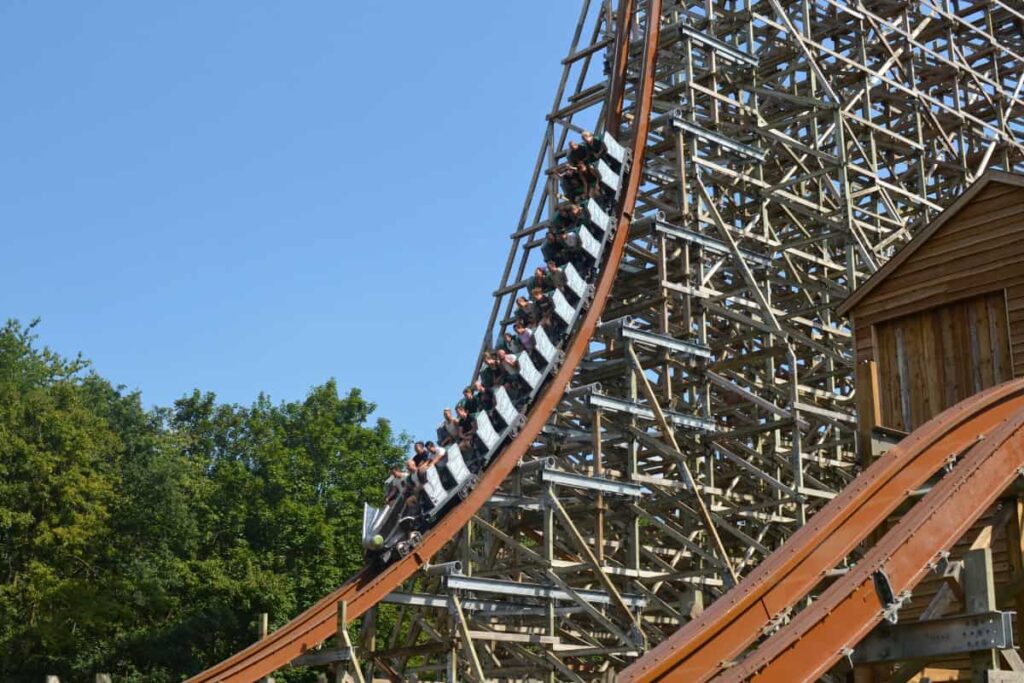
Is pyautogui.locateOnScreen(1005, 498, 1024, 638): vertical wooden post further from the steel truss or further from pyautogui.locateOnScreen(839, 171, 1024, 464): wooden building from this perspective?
the steel truss

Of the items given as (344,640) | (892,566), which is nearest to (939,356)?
(892,566)

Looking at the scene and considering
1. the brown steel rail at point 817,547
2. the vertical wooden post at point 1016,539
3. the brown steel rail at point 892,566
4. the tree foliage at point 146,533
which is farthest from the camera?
the tree foliage at point 146,533

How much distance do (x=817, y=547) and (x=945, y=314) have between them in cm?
423

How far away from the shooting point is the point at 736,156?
57.9 feet

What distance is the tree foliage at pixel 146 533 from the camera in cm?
2500

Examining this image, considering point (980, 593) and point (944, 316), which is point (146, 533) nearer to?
point (944, 316)

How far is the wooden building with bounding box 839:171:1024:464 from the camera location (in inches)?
447

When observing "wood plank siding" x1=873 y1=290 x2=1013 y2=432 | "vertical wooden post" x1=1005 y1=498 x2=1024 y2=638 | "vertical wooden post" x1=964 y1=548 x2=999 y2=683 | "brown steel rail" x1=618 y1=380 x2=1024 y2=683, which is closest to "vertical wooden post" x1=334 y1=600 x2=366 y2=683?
"wood plank siding" x1=873 y1=290 x2=1013 y2=432

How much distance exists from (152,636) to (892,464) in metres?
19.7

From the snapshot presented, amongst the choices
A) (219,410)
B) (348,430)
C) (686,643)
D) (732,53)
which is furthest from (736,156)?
(219,410)

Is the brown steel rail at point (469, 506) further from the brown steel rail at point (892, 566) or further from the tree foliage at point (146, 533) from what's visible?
the tree foliage at point (146, 533)

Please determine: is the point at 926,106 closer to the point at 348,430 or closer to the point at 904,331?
the point at 904,331

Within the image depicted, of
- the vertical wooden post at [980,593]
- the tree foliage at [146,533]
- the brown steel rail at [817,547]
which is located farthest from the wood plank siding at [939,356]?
the tree foliage at [146,533]

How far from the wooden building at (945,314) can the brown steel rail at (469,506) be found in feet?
12.3
